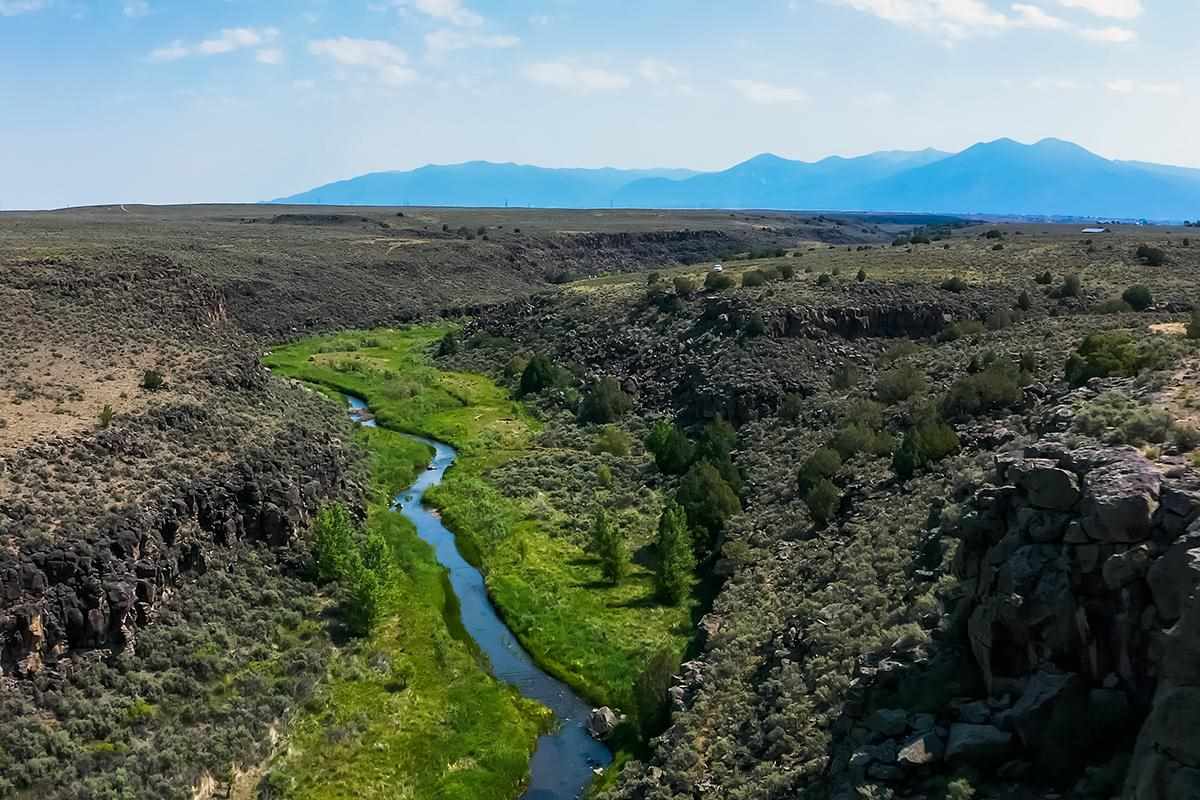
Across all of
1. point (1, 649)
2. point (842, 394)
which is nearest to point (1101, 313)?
point (842, 394)

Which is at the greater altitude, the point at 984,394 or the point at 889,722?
the point at 984,394

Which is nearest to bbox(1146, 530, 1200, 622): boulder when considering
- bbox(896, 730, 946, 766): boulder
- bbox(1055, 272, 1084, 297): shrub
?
bbox(896, 730, 946, 766): boulder

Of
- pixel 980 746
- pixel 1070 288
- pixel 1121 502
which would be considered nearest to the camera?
pixel 1121 502

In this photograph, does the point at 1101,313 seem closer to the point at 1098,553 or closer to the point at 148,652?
the point at 1098,553

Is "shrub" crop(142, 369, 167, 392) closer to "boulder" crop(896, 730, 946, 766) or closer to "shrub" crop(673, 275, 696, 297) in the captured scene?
"boulder" crop(896, 730, 946, 766)

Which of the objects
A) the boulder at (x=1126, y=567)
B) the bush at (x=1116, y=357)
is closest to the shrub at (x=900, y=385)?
the bush at (x=1116, y=357)

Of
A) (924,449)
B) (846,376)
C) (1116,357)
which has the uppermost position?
(1116,357)

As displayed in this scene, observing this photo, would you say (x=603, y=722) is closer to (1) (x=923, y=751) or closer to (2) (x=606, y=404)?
(1) (x=923, y=751)

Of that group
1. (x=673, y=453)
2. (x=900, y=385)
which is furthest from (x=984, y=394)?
(x=673, y=453)
